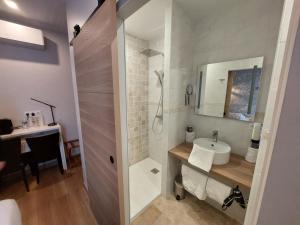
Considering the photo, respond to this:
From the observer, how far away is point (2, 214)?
0.87 m

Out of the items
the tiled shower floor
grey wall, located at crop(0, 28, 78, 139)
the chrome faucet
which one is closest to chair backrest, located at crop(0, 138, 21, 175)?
grey wall, located at crop(0, 28, 78, 139)

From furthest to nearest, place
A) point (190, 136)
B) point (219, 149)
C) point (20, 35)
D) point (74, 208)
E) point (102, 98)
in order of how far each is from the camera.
→ point (20, 35), point (190, 136), point (74, 208), point (219, 149), point (102, 98)

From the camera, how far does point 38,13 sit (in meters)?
1.79

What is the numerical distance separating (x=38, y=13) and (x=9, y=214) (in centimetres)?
238

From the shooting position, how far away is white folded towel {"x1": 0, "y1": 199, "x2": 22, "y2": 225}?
0.83m

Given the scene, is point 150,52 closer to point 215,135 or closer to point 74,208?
point 215,135

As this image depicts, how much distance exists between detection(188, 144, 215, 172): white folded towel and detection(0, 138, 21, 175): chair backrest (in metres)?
2.28

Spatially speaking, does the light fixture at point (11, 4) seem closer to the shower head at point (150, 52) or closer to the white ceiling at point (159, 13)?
the white ceiling at point (159, 13)

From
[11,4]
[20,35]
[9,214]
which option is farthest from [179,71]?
[20,35]

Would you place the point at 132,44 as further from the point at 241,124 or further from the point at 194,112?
the point at 241,124

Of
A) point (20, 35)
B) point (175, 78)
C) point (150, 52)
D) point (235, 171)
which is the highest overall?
point (20, 35)

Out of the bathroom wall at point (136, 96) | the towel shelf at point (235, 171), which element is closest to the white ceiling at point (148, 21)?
the bathroom wall at point (136, 96)

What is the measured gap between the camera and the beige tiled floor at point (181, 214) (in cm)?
143

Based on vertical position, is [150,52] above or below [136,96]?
above
